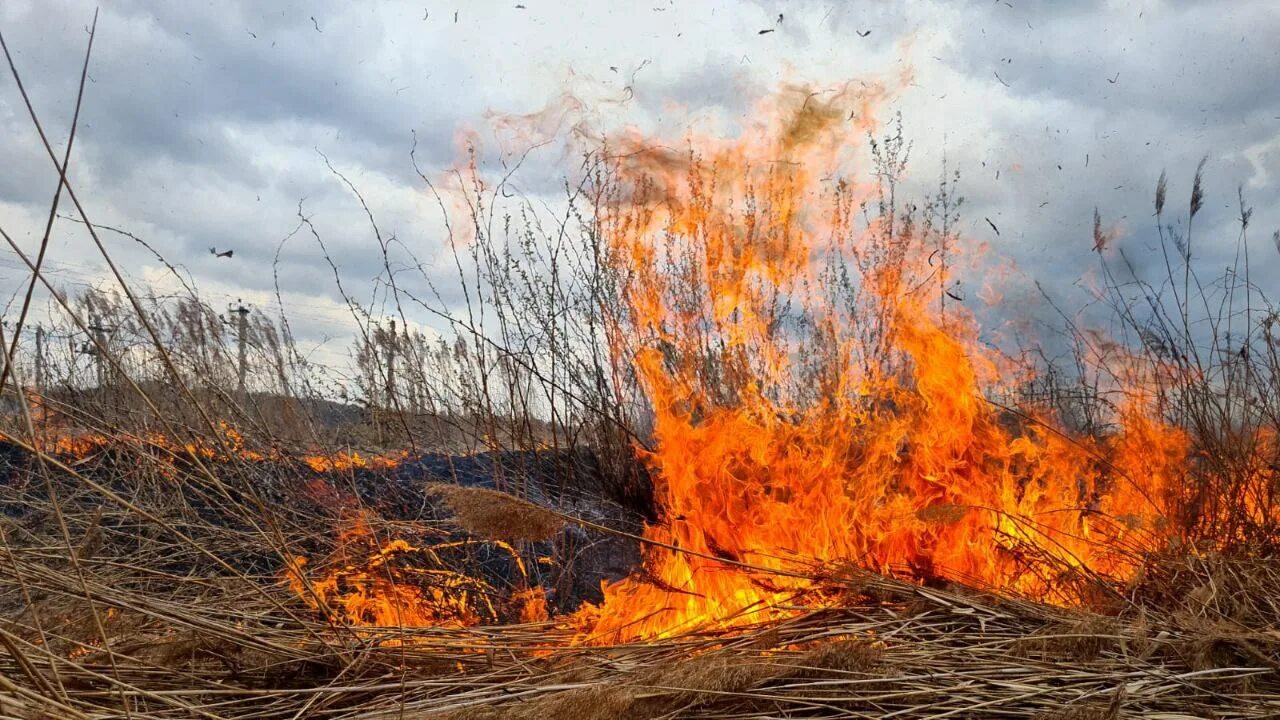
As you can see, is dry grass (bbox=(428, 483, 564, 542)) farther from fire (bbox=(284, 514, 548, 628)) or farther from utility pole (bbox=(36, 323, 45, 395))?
utility pole (bbox=(36, 323, 45, 395))

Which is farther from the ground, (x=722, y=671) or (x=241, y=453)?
(x=241, y=453)

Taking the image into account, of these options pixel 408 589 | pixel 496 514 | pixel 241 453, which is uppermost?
pixel 241 453

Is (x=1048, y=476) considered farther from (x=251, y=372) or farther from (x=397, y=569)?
A: (x=251, y=372)

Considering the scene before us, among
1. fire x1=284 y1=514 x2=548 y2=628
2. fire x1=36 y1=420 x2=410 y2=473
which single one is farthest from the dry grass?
fire x1=36 y1=420 x2=410 y2=473

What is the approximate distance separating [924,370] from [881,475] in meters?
0.50

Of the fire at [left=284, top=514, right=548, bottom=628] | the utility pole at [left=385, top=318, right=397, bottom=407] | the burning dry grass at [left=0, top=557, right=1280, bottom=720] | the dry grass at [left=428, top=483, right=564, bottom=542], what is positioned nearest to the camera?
the burning dry grass at [left=0, top=557, right=1280, bottom=720]

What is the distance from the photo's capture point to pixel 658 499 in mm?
3750

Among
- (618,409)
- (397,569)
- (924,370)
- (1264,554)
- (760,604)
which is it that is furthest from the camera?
(618,409)

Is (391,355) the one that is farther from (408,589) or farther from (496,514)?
(496,514)

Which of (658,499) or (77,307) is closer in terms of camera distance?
(658,499)

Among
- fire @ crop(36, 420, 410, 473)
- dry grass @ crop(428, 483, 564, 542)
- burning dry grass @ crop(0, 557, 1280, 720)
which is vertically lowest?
burning dry grass @ crop(0, 557, 1280, 720)

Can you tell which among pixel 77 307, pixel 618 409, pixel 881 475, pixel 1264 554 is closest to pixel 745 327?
pixel 618 409

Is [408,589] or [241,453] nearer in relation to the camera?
[408,589]

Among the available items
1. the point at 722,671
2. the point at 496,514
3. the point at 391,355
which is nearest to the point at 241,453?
the point at 391,355
